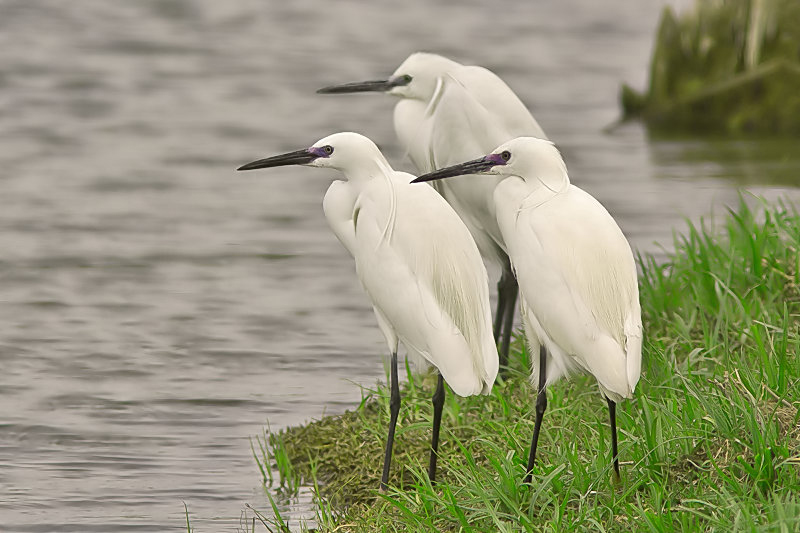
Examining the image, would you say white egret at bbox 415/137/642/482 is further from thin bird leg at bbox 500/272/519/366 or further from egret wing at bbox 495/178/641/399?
thin bird leg at bbox 500/272/519/366

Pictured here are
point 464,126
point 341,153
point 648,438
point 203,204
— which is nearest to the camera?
point 648,438

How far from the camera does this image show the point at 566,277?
4145 mm

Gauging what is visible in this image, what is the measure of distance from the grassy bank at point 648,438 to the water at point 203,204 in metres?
0.49

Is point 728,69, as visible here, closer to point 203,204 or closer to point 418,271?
point 203,204

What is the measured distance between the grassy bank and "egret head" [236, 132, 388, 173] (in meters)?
0.98

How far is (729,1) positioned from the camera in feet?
36.5

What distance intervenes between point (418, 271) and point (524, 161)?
51 centimetres

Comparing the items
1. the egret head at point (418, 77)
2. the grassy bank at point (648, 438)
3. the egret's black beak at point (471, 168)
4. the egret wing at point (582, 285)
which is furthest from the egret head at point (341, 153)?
the egret head at point (418, 77)

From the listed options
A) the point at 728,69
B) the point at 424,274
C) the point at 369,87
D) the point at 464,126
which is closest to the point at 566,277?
the point at 424,274

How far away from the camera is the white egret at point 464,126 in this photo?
5.79m

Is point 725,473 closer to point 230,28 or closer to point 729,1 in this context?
Answer: point 729,1

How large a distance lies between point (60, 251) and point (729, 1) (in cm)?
580

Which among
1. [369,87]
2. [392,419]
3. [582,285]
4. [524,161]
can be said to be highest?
[524,161]

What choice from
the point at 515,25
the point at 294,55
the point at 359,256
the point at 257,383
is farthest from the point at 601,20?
the point at 359,256
